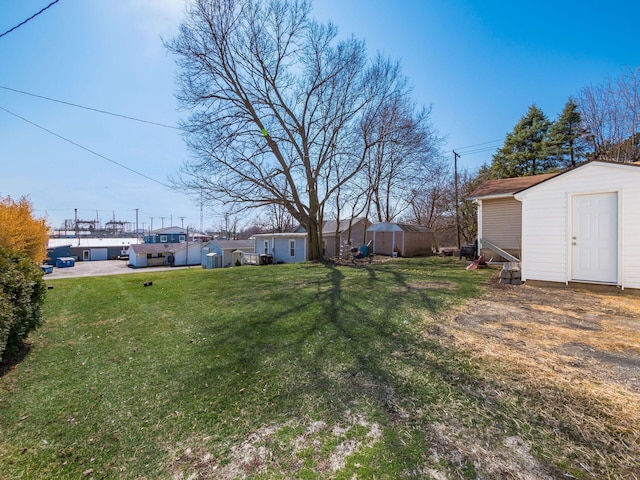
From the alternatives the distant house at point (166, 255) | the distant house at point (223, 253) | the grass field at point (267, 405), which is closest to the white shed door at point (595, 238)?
the grass field at point (267, 405)

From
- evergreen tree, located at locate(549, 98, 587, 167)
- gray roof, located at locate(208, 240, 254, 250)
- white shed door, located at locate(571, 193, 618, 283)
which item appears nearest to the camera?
white shed door, located at locate(571, 193, 618, 283)

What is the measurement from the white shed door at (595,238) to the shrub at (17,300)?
9356 mm

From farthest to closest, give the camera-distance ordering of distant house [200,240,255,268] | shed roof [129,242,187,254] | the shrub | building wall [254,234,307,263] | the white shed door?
shed roof [129,242,187,254] → distant house [200,240,255,268] → building wall [254,234,307,263] → the white shed door → the shrub

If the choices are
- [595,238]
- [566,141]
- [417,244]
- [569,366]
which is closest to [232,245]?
[417,244]

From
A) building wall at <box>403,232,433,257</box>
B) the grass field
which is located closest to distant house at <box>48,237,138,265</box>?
building wall at <box>403,232,433,257</box>

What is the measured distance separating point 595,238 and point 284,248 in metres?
19.6

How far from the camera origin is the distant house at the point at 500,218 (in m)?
10.2

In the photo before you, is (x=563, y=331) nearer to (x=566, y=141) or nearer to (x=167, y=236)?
(x=566, y=141)

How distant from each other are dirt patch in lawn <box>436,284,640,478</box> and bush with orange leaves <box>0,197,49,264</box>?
14272 mm

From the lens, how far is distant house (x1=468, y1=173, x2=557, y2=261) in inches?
401

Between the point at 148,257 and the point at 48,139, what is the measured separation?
1339 inches

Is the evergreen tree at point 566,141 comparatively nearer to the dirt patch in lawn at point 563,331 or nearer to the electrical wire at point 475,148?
the electrical wire at point 475,148

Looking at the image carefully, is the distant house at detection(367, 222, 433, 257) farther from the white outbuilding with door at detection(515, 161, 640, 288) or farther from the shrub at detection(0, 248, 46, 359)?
the shrub at detection(0, 248, 46, 359)

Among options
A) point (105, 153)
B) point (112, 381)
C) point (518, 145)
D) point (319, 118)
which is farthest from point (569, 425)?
point (518, 145)
